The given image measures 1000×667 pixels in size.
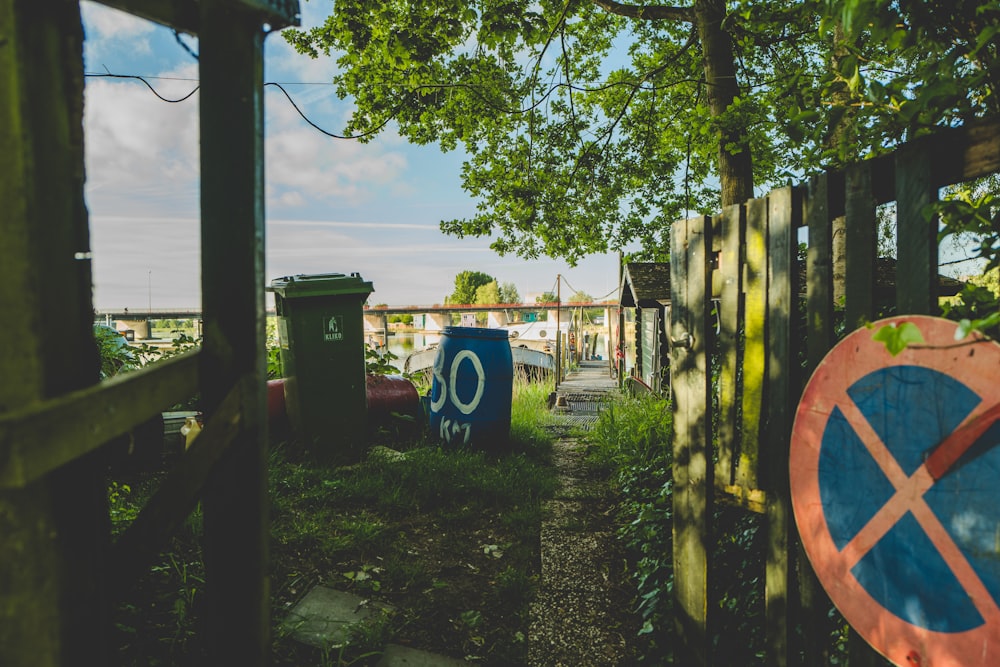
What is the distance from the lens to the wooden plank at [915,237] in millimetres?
1301

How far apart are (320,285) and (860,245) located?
14.0 feet

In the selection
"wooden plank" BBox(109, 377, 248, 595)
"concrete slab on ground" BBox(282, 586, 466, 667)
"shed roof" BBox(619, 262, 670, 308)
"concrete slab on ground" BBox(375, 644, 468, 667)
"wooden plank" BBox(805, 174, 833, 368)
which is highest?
"shed roof" BBox(619, 262, 670, 308)

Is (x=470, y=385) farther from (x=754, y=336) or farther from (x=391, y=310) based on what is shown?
(x=391, y=310)

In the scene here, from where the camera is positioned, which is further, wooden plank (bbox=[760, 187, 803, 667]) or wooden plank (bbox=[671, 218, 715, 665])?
wooden plank (bbox=[671, 218, 715, 665])

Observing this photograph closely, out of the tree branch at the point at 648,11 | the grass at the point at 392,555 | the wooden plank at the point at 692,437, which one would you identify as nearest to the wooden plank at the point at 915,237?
the wooden plank at the point at 692,437

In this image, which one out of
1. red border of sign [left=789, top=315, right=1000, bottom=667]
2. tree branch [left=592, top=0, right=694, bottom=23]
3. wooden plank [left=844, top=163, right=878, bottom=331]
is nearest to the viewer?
red border of sign [left=789, top=315, right=1000, bottom=667]

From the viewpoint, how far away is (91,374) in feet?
4.72

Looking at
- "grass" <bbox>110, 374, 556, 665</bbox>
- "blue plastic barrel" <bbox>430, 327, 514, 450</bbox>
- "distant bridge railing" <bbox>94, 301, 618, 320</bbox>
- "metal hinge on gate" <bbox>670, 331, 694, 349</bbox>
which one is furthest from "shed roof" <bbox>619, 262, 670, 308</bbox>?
"distant bridge railing" <bbox>94, 301, 618, 320</bbox>

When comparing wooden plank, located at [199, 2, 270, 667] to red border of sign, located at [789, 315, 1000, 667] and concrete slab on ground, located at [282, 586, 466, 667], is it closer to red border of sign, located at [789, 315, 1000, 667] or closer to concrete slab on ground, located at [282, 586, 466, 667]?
concrete slab on ground, located at [282, 586, 466, 667]

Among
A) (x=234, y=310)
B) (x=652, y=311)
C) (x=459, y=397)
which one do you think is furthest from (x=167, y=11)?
(x=652, y=311)

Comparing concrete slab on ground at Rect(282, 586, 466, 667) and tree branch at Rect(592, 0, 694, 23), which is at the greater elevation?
tree branch at Rect(592, 0, 694, 23)

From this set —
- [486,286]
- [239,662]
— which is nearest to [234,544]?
[239,662]

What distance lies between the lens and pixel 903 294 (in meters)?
1.36

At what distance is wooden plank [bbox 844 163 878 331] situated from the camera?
1481 millimetres
